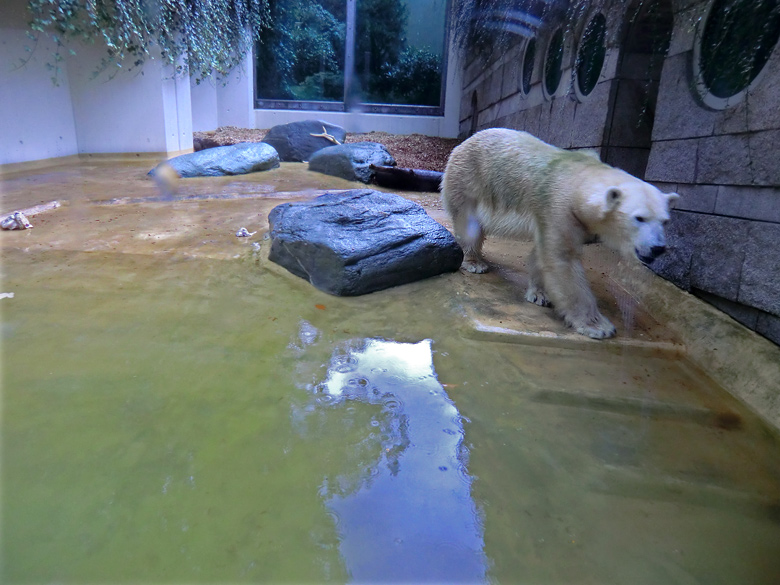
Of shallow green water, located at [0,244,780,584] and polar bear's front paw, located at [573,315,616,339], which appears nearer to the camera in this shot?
shallow green water, located at [0,244,780,584]

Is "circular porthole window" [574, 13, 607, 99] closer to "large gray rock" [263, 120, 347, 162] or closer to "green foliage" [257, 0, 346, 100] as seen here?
"large gray rock" [263, 120, 347, 162]

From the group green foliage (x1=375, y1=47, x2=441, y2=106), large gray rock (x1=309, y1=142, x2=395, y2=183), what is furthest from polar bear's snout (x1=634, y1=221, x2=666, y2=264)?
green foliage (x1=375, y1=47, x2=441, y2=106)

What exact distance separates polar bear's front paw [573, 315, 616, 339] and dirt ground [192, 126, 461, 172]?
6614mm

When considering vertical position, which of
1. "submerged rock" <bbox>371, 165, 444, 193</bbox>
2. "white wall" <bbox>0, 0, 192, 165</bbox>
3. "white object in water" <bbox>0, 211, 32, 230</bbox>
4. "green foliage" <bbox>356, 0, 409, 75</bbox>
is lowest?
"white object in water" <bbox>0, 211, 32, 230</bbox>

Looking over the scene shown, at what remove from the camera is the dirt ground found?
31.5 feet

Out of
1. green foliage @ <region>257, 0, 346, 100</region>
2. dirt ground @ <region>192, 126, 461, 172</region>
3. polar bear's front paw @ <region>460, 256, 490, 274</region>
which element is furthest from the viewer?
green foliage @ <region>257, 0, 346, 100</region>

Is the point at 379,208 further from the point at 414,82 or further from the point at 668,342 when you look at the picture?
the point at 414,82

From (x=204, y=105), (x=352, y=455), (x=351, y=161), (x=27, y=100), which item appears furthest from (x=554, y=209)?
(x=204, y=105)

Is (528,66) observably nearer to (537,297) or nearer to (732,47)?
(732,47)

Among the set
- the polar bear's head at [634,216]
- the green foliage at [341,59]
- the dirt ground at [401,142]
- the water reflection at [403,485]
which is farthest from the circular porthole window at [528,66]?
the green foliage at [341,59]

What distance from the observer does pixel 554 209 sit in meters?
2.93

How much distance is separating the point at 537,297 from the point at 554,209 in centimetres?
64

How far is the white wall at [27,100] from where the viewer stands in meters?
6.66

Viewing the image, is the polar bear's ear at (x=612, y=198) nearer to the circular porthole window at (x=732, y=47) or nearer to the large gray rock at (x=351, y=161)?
the circular porthole window at (x=732, y=47)
